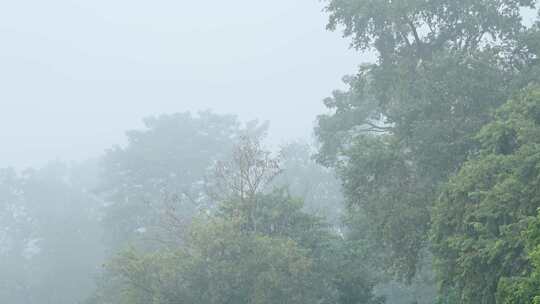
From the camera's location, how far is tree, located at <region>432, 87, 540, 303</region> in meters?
12.2

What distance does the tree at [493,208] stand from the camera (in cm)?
1220

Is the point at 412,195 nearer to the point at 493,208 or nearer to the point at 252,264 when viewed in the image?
the point at 493,208

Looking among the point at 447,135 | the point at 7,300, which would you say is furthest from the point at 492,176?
the point at 7,300

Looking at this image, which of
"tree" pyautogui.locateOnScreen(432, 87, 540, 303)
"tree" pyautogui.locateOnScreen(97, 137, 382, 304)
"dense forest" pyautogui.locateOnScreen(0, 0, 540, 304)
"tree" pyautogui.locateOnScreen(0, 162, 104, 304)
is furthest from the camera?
"tree" pyautogui.locateOnScreen(0, 162, 104, 304)

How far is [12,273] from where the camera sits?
49.4 meters

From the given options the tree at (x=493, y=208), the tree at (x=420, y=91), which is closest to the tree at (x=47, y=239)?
the tree at (x=420, y=91)

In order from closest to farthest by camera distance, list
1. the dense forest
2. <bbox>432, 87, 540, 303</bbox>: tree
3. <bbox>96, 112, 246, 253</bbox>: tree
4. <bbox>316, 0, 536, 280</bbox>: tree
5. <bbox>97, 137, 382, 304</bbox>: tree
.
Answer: <bbox>432, 87, 540, 303</bbox>: tree, the dense forest, <bbox>316, 0, 536, 280</bbox>: tree, <bbox>97, 137, 382, 304</bbox>: tree, <bbox>96, 112, 246, 253</bbox>: tree

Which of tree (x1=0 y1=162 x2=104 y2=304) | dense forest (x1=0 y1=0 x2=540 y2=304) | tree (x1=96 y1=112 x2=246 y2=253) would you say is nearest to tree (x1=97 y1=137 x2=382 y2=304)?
dense forest (x1=0 y1=0 x2=540 y2=304)

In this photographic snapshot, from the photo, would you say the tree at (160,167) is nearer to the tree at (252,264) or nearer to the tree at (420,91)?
the tree at (252,264)

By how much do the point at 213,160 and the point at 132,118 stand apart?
478 ft

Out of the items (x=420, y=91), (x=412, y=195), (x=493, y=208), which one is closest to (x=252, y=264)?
(x=412, y=195)

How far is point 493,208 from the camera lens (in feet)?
41.7

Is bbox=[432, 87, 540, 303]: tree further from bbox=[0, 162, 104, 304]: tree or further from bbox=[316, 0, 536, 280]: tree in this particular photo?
bbox=[0, 162, 104, 304]: tree

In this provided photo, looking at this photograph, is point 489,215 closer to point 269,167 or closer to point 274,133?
point 269,167
